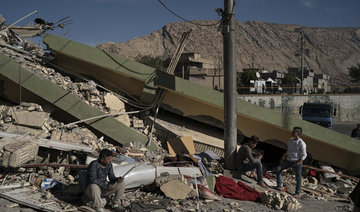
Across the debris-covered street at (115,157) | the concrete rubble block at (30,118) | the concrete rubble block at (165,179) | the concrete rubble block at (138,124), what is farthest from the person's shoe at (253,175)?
the concrete rubble block at (30,118)

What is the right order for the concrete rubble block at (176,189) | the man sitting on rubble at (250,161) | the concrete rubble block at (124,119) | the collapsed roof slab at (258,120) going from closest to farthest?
the concrete rubble block at (176,189) < the man sitting on rubble at (250,161) < the collapsed roof slab at (258,120) < the concrete rubble block at (124,119)

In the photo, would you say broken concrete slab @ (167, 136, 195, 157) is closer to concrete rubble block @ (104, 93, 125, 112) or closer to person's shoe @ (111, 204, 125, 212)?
concrete rubble block @ (104, 93, 125, 112)

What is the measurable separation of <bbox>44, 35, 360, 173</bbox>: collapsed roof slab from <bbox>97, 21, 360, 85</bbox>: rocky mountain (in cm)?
6686

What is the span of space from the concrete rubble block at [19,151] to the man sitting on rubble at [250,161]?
4.36 metres

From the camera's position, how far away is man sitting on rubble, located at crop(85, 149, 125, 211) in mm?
4656

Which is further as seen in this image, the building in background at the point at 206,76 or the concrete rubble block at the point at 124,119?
the building in background at the point at 206,76

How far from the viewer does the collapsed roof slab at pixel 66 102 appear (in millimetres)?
7762

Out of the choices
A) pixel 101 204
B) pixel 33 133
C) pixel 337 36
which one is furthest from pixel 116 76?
pixel 337 36

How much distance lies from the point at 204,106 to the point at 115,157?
138 inches

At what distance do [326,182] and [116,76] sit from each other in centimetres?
659

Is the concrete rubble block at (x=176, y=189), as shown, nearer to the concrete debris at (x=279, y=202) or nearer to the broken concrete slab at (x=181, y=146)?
the concrete debris at (x=279, y=202)

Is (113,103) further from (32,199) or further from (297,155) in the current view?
(297,155)

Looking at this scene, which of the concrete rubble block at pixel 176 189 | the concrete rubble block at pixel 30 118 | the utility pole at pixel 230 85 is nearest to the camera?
the concrete rubble block at pixel 176 189

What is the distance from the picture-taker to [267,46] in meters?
106
